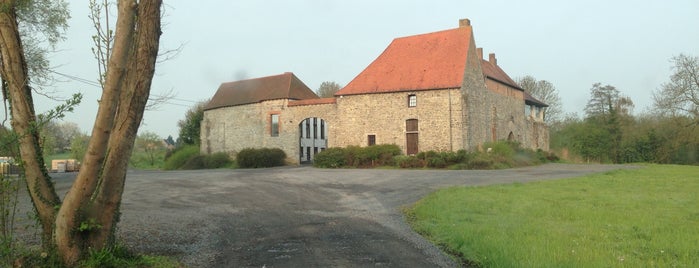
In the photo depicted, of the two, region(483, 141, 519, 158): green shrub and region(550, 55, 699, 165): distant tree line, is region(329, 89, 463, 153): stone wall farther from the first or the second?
region(550, 55, 699, 165): distant tree line

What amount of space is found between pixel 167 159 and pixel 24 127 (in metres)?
43.0

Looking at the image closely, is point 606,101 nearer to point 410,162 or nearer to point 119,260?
point 410,162

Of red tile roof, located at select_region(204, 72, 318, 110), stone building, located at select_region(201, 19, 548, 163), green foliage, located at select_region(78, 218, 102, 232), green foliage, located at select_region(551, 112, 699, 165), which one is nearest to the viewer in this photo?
green foliage, located at select_region(78, 218, 102, 232)

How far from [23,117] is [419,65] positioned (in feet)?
97.5

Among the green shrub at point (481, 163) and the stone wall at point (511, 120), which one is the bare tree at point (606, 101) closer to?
the stone wall at point (511, 120)

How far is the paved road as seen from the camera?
6168 millimetres

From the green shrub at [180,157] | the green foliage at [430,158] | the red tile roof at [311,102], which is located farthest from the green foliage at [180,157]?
the green foliage at [430,158]

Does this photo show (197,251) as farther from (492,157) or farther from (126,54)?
(492,157)

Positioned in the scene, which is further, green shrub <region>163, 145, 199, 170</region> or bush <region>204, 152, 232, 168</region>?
green shrub <region>163, 145, 199, 170</region>

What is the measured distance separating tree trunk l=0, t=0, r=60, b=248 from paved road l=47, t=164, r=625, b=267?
163cm

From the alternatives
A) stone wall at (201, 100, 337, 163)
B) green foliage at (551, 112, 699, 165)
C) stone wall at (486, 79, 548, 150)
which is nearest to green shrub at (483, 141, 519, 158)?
stone wall at (486, 79, 548, 150)

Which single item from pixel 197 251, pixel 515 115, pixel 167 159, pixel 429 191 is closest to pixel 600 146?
pixel 515 115

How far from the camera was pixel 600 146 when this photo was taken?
40188 mm

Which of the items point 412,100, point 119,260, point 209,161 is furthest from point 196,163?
point 119,260
